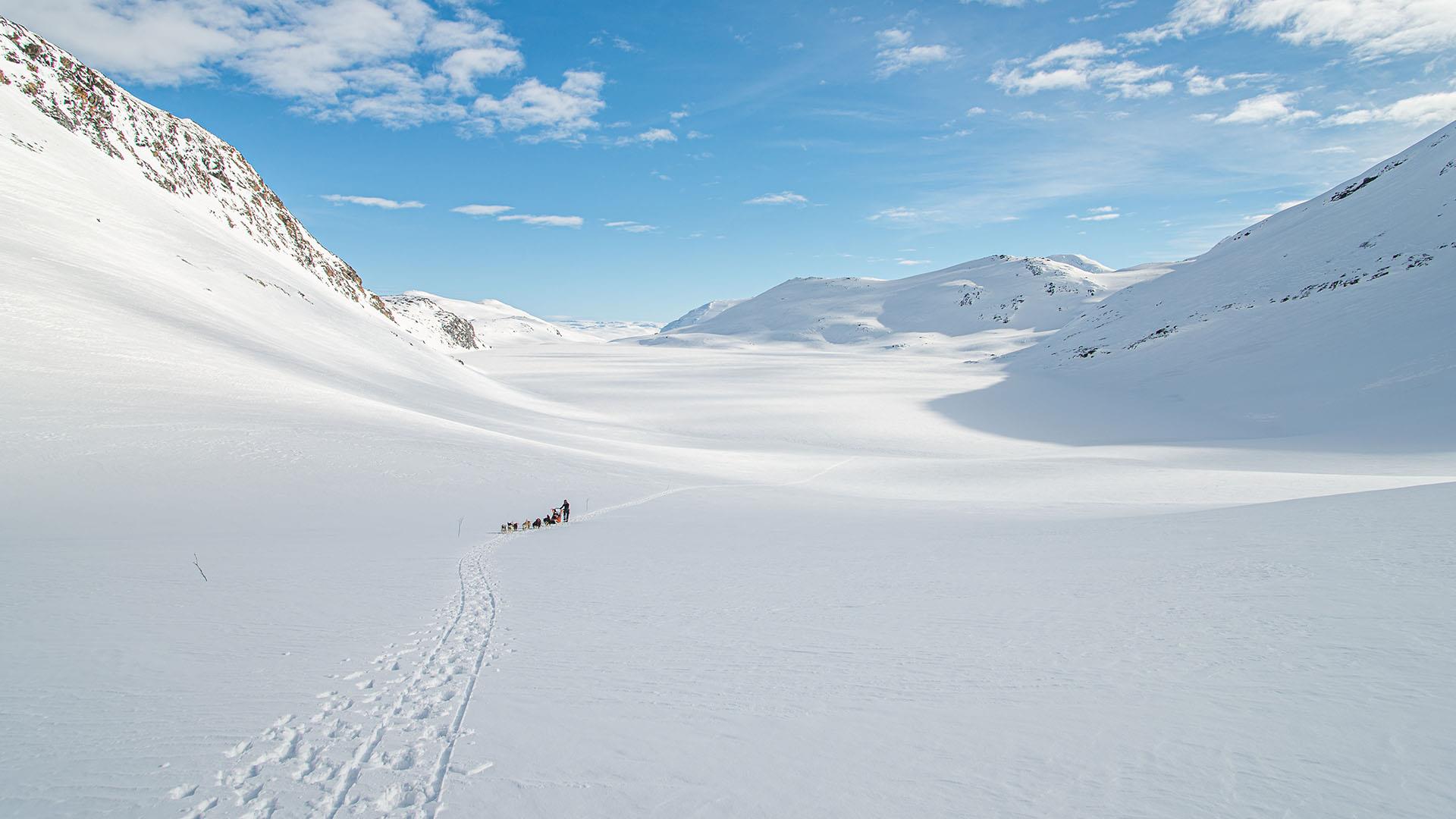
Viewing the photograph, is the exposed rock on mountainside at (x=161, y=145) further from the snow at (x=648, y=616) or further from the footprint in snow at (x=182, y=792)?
the footprint in snow at (x=182, y=792)

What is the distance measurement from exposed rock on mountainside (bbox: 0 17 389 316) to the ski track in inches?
2811

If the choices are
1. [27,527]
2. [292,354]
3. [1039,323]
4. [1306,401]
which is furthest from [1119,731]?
[1039,323]

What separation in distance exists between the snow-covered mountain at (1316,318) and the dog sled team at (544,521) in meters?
42.2

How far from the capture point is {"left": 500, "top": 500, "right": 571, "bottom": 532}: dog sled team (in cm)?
1634

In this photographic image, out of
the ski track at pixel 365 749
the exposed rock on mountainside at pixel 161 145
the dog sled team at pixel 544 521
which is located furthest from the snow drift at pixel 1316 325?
the exposed rock on mountainside at pixel 161 145

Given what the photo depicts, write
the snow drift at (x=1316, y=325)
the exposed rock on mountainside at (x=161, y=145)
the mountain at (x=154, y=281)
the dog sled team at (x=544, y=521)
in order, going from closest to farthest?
the dog sled team at (x=544, y=521) → the mountain at (x=154, y=281) → the snow drift at (x=1316, y=325) → the exposed rock on mountainside at (x=161, y=145)


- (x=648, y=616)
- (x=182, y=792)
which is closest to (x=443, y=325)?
(x=648, y=616)

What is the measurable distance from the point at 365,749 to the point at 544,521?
12.0 m

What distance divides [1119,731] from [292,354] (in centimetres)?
4096

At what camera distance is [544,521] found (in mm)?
17266

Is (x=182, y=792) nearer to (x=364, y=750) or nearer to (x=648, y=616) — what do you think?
(x=364, y=750)

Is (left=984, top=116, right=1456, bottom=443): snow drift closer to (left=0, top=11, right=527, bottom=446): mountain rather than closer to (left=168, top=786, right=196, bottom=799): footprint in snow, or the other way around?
(left=168, top=786, right=196, bottom=799): footprint in snow

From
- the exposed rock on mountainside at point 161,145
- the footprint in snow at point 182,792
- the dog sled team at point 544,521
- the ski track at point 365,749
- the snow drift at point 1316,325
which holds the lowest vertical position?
the dog sled team at point 544,521

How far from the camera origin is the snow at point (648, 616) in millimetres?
4906
